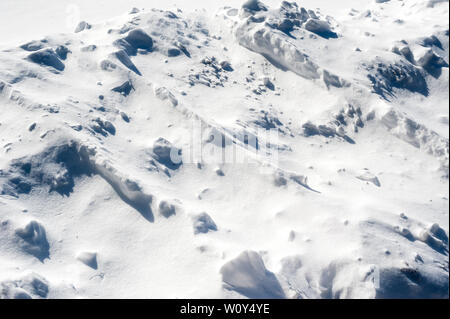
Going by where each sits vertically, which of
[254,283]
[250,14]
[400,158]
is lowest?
[254,283]

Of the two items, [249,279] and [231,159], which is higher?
[231,159]

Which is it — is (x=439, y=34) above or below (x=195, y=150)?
above

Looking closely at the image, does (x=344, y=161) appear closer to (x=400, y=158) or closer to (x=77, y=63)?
(x=400, y=158)

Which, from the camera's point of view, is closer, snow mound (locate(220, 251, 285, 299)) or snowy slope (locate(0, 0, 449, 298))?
snow mound (locate(220, 251, 285, 299))

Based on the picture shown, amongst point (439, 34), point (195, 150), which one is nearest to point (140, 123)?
point (195, 150)

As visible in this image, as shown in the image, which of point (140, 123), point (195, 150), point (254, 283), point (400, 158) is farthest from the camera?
point (140, 123)

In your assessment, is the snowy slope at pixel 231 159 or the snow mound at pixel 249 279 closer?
the snow mound at pixel 249 279

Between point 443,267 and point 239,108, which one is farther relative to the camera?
point 239,108

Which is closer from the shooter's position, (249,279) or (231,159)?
(249,279)
